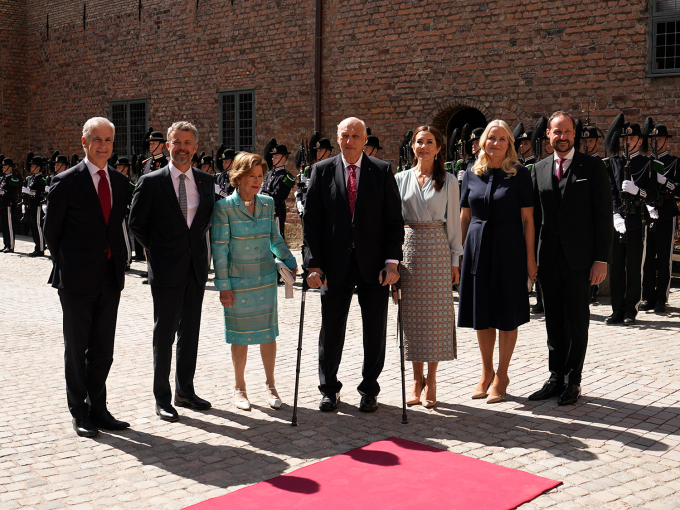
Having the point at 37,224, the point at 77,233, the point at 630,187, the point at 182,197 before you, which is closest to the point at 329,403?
the point at 182,197

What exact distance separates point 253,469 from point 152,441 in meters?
0.81

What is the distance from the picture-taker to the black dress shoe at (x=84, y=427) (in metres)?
4.81

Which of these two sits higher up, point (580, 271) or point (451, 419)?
point (580, 271)

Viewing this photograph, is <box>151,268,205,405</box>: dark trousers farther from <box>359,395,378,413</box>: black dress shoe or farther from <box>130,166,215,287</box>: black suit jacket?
<box>359,395,378,413</box>: black dress shoe

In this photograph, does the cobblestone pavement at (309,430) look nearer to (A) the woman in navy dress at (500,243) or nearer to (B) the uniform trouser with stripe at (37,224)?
(A) the woman in navy dress at (500,243)

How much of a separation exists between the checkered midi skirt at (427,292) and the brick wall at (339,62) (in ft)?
26.4

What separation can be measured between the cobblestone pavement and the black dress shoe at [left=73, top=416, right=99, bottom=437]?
0.06m

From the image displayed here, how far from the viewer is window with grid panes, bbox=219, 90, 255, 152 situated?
1858 cm

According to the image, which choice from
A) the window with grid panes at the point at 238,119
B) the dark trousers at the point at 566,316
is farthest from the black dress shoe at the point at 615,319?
the window with grid panes at the point at 238,119

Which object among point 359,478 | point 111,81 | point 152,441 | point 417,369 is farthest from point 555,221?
point 111,81

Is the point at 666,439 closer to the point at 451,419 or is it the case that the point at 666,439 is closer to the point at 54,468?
the point at 451,419

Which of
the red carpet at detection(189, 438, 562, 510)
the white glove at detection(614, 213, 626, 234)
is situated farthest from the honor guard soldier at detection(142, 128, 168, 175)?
the red carpet at detection(189, 438, 562, 510)

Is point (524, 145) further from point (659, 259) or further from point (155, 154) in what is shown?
point (155, 154)

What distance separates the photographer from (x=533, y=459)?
4.46 meters
